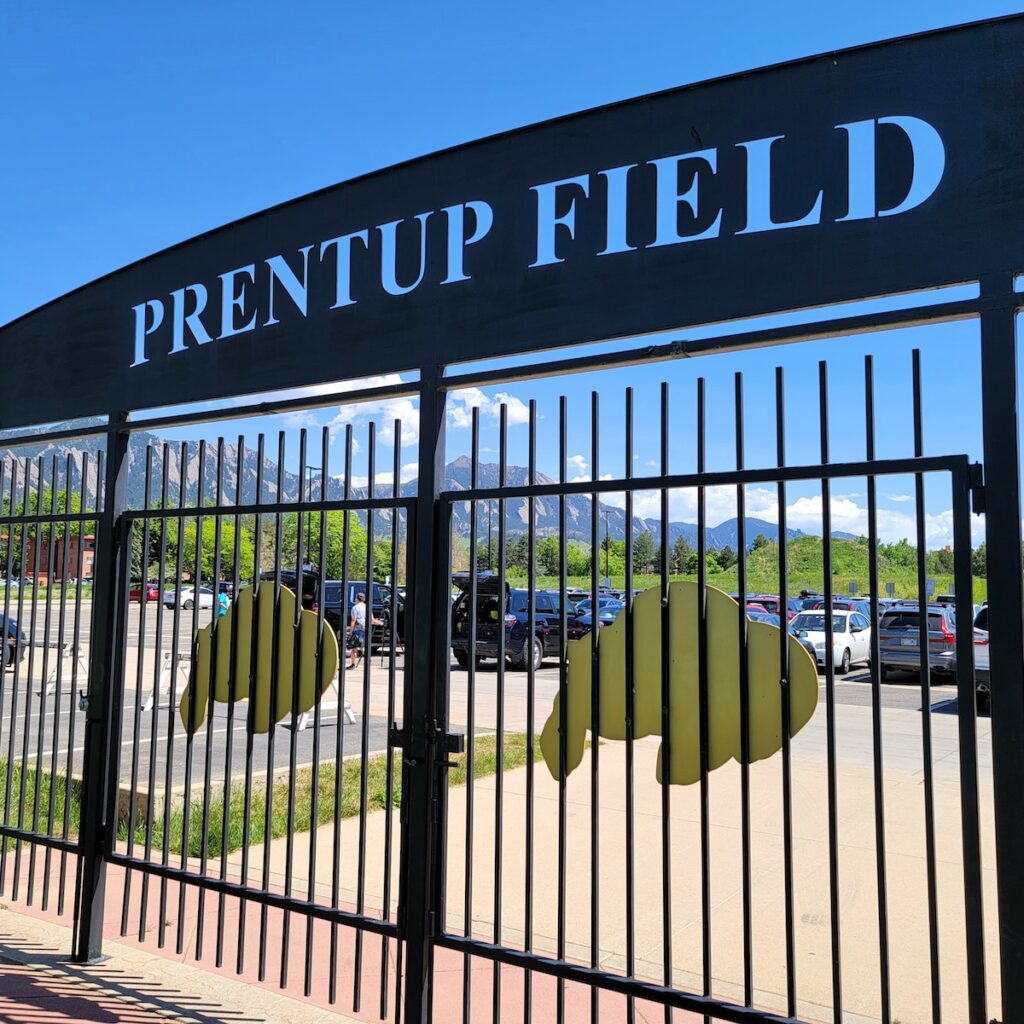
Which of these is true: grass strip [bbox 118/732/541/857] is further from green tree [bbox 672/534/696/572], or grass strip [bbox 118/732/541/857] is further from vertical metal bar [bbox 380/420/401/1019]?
green tree [bbox 672/534/696/572]

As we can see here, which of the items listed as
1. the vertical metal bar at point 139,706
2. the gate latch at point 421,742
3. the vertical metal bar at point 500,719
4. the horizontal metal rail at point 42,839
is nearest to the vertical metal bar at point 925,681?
the vertical metal bar at point 500,719

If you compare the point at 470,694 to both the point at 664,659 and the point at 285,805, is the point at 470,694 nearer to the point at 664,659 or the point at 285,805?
the point at 664,659

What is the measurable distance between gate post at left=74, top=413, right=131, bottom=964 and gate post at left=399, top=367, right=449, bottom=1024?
195cm

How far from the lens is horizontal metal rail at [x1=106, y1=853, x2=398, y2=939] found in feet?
12.3

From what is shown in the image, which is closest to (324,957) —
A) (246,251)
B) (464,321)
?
(464,321)

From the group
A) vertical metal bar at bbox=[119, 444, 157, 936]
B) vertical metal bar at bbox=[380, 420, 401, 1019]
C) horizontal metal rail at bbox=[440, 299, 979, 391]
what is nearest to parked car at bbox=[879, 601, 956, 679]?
horizontal metal rail at bbox=[440, 299, 979, 391]

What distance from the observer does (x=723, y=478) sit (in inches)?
125

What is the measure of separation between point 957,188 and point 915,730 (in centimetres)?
1127

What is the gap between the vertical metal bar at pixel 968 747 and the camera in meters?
2.64

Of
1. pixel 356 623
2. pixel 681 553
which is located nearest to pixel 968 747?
pixel 681 553

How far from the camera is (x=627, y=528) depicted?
3.35 meters

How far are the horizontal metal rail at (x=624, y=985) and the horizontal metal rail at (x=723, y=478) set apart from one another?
1.71 m

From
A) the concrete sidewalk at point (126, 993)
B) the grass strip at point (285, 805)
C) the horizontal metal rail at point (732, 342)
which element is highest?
the horizontal metal rail at point (732, 342)

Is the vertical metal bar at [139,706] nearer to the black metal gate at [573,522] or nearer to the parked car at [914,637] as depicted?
the black metal gate at [573,522]
